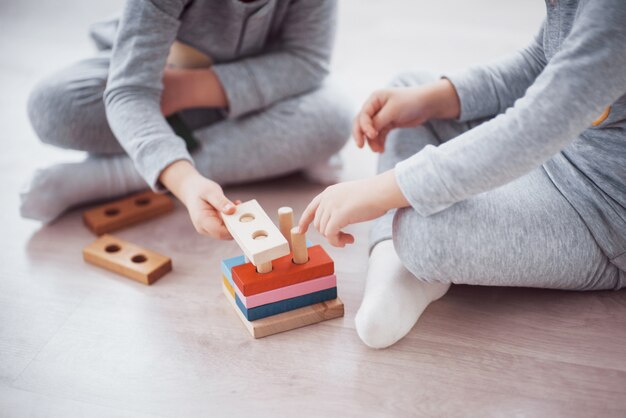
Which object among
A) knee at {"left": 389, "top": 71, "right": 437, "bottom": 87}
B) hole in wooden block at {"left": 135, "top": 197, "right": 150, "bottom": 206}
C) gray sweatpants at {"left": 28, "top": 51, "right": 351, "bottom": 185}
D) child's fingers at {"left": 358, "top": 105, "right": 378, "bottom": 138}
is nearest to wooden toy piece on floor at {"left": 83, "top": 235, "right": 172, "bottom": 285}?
hole in wooden block at {"left": 135, "top": 197, "right": 150, "bottom": 206}

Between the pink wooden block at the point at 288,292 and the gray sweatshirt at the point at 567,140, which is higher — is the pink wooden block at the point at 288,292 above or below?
below

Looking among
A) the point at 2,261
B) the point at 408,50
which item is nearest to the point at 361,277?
the point at 2,261

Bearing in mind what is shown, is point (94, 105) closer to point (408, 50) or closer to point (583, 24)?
point (583, 24)

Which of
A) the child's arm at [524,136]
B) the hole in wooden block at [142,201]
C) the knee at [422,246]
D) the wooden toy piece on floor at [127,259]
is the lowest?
the hole in wooden block at [142,201]

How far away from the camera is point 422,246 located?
0.78m

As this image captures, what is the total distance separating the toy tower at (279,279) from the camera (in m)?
0.80

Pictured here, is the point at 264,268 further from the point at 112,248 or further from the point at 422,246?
the point at 112,248

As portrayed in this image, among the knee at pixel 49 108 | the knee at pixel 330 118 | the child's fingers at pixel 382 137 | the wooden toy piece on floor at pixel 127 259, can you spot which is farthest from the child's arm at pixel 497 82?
the knee at pixel 49 108

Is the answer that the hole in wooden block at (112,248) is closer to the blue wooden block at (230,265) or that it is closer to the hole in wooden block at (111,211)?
the hole in wooden block at (111,211)

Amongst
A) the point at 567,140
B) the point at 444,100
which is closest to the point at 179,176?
the point at 444,100

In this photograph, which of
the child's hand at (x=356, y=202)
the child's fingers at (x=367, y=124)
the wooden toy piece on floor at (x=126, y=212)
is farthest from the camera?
the wooden toy piece on floor at (x=126, y=212)

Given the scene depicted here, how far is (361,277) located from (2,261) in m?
0.55

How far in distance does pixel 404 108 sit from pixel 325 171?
0.28 meters

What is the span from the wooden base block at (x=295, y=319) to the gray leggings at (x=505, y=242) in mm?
116
